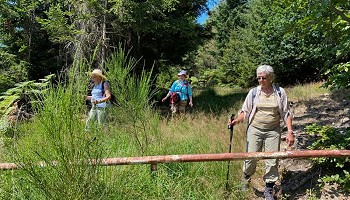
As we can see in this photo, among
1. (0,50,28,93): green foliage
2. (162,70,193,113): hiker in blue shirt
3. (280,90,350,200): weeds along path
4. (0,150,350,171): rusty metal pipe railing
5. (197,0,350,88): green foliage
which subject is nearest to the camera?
(0,150,350,171): rusty metal pipe railing

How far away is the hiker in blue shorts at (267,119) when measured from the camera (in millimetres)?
4336

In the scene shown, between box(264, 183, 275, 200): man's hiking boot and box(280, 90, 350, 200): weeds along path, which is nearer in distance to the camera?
box(264, 183, 275, 200): man's hiking boot

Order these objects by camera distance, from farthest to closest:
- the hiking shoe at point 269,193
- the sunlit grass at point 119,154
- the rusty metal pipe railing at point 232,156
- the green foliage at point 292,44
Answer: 1. the green foliage at point 292,44
2. the hiking shoe at point 269,193
3. the rusty metal pipe railing at point 232,156
4. the sunlit grass at point 119,154

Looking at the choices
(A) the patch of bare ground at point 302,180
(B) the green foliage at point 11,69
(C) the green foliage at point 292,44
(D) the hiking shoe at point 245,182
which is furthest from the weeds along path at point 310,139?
(B) the green foliage at point 11,69

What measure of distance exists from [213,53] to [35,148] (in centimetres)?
3606

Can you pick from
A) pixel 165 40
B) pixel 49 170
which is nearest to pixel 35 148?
pixel 49 170

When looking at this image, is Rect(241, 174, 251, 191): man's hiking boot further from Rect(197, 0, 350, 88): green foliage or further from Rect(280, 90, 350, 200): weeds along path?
Rect(197, 0, 350, 88): green foliage

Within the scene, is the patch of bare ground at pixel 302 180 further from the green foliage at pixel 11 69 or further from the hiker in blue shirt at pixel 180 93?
the green foliage at pixel 11 69

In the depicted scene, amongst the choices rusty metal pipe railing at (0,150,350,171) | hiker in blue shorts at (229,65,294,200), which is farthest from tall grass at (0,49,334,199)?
hiker in blue shorts at (229,65,294,200)

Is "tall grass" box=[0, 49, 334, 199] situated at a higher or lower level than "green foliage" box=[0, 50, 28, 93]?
lower

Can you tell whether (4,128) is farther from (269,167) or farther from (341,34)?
(341,34)

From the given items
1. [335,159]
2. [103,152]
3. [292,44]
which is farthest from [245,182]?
[292,44]

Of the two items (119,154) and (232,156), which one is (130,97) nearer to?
(119,154)

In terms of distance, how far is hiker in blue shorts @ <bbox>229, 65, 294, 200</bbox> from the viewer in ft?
14.2
